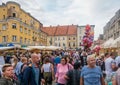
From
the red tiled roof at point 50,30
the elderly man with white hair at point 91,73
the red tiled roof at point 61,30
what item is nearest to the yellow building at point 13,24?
the red tiled roof at point 61,30

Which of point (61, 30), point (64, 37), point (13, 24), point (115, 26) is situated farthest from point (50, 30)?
point (13, 24)

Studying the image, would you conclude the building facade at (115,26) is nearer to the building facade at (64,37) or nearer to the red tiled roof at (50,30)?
the building facade at (64,37)

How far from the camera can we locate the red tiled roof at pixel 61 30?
350 ft

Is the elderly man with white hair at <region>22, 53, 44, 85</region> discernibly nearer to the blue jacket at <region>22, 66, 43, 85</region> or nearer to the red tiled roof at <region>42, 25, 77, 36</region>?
the blue jacket at <region>22, 66, 43, 85</region>

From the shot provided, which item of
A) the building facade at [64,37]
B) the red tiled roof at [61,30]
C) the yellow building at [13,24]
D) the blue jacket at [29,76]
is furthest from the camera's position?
the red tiled roof at [61,30]

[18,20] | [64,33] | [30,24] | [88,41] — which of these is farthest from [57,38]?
[88,41]

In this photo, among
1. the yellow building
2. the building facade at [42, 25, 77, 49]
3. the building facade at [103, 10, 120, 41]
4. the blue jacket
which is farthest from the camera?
the building facade at [42, 25, 77, 49]

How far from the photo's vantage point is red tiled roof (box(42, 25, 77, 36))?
107 m

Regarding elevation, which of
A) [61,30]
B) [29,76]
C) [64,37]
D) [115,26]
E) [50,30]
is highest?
[50,30]

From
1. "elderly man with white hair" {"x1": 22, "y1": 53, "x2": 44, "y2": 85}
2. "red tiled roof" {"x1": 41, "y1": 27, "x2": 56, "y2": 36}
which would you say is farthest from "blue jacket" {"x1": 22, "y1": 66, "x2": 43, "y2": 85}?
"red tiled roof" {"x1": 41, "y1": 27, "x2": 56, "y2": 36}

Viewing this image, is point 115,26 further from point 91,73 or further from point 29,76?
point 29,76

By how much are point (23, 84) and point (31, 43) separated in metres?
66.1

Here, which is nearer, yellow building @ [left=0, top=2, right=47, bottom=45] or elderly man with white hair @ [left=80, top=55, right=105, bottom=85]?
elderly man with white hair @ [left=80, top=55, right=105, bottom=85]

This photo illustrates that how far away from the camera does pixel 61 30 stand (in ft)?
364
